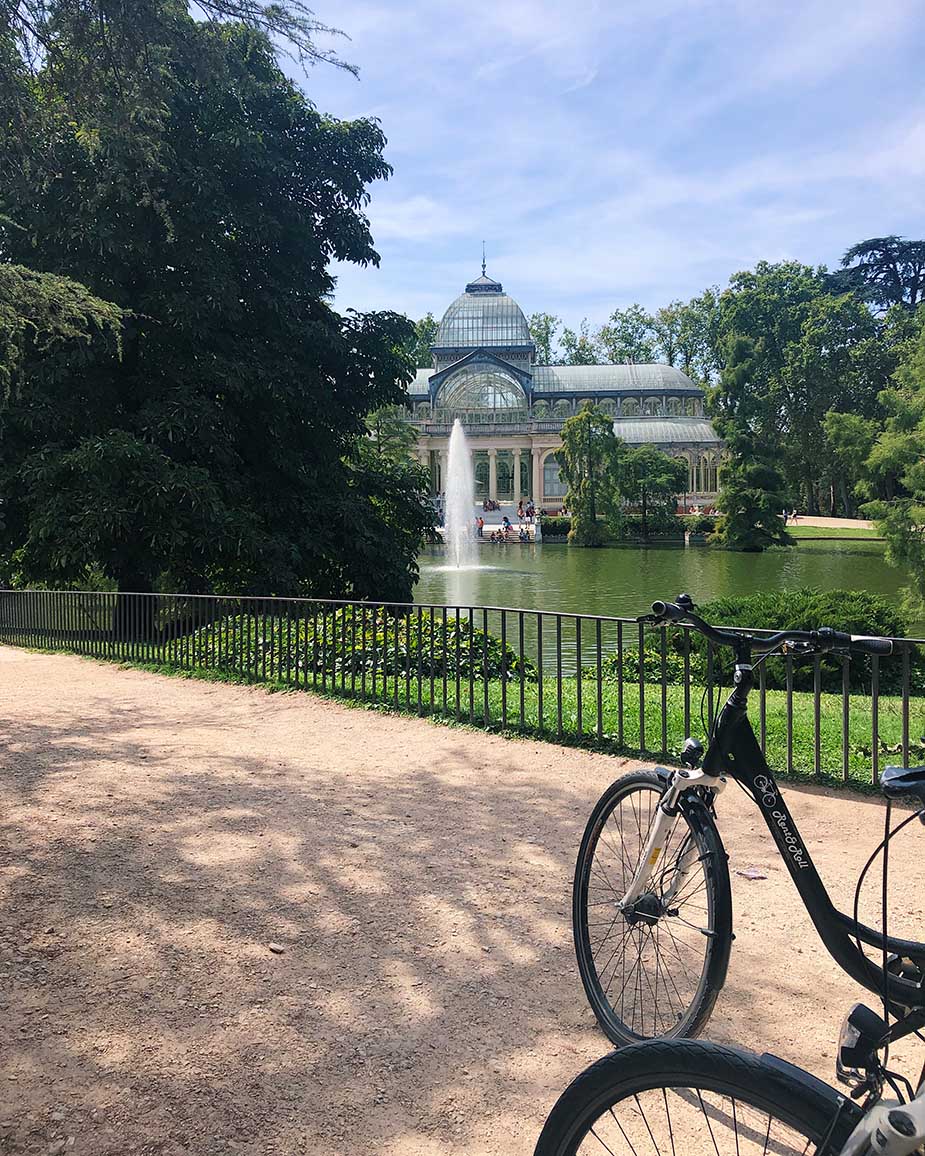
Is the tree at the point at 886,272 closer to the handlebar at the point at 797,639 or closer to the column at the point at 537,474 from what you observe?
the column at the point at 537,474

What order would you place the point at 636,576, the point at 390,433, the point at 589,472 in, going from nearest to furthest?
the point at 636,576 < the point at 390,433 < the point at 589,472

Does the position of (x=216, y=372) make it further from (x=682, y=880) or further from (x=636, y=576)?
(x=636, y=576)

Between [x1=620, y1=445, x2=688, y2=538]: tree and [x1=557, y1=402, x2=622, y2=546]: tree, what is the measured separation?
73.1 inches

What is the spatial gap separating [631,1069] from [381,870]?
2.96 metres

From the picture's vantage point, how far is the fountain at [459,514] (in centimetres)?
4278

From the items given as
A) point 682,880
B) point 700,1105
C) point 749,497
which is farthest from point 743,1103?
point 749,497

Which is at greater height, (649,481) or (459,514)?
(649,481)

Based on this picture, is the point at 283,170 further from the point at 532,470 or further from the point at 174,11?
the point at 532,470

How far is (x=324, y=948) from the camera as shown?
3.54 meters

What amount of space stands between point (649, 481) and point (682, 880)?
1924 inches

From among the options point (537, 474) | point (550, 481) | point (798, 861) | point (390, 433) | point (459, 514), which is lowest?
point (798, 861)

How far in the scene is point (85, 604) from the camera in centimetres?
1241

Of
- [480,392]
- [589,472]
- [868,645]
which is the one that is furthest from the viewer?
[480,392]

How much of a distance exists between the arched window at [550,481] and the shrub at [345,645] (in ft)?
217
